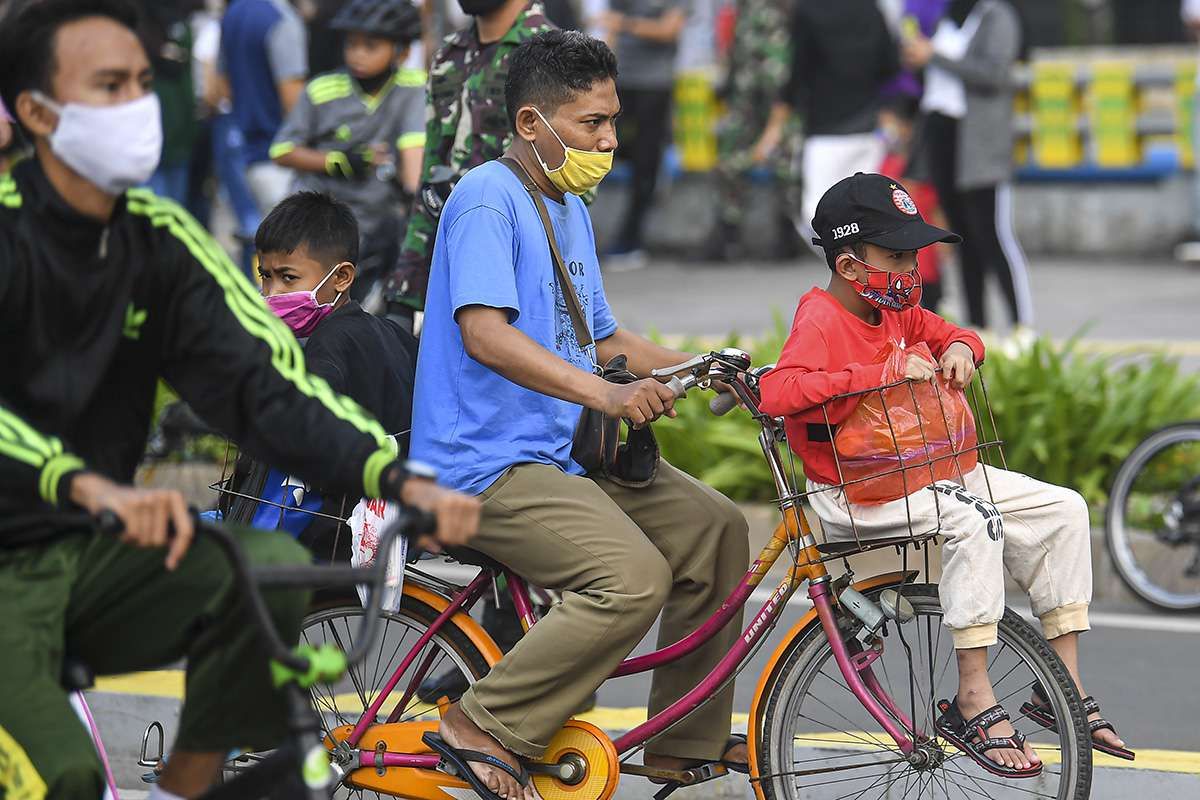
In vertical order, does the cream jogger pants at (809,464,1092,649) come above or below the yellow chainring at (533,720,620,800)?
above

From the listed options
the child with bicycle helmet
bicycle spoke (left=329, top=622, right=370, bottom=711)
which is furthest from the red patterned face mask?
the child with bicycle helmet

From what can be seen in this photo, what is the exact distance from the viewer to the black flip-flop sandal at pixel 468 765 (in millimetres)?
4262

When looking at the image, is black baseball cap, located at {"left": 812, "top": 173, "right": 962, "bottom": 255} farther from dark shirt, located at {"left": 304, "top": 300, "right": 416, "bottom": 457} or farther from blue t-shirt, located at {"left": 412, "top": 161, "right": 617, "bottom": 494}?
dark shirt, located at {"left": 304, "top": 300, "right": 416, "bottom": 457}

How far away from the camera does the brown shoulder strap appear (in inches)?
172

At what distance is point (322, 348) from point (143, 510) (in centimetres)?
157

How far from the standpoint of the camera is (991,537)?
4066mm

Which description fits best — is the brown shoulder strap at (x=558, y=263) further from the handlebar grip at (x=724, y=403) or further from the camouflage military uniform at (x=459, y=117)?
the camouflage military uniform at (x=459, y=117)

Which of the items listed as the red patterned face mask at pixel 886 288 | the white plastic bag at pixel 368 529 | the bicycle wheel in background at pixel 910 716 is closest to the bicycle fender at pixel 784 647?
the bicycle wheel in background at pixel 910 716

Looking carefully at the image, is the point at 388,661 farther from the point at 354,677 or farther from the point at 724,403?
the point at 724,403

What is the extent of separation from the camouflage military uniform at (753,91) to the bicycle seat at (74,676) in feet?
36.3

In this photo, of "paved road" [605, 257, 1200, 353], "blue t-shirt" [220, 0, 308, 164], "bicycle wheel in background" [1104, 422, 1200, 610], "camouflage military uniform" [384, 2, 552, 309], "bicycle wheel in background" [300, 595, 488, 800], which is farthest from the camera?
"paved road" [605, 257, 1200, 353]

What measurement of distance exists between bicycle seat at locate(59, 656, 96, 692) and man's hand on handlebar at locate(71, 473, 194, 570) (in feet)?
1.13

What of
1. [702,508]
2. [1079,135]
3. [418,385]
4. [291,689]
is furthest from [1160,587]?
[1079,135]

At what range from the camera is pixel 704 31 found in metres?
16.8
